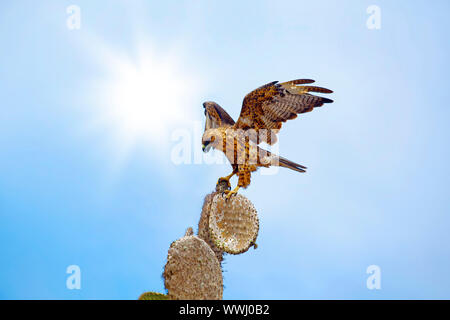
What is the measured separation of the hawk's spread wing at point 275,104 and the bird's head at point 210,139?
14cm

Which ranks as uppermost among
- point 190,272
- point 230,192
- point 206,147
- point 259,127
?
point 259,127

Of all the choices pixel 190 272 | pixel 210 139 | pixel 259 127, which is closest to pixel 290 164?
pixel 259 127

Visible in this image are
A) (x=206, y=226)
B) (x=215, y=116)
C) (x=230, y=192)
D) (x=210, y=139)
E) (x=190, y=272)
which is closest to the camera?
(x=190, y=272)

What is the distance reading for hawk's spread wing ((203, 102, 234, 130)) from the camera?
104 inches

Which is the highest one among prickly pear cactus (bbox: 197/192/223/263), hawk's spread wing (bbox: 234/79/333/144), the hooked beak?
hawk's spread wing (bbox: 234/79/333/144)

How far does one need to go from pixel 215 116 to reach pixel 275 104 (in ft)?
1.43

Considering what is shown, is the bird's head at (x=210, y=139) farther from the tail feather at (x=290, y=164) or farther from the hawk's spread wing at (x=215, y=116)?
the tail feather at (x=290, y=164)

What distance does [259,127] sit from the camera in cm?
254

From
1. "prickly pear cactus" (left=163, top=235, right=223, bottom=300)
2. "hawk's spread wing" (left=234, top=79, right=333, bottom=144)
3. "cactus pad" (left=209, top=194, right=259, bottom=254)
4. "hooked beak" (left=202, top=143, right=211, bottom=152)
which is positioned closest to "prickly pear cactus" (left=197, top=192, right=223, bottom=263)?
"cactus pad" (left=209, top=194, right=259, bottom=254)

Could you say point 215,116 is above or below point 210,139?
above

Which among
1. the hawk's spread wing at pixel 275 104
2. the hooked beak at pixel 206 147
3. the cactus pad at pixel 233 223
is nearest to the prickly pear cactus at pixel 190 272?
the cactus pad at pixel 233 223

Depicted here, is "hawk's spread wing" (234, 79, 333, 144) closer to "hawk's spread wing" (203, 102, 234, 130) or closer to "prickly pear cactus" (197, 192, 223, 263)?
"hawk's spread wing" (203, 102, 234, 130)

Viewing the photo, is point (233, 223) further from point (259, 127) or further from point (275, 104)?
point (275, 104)
